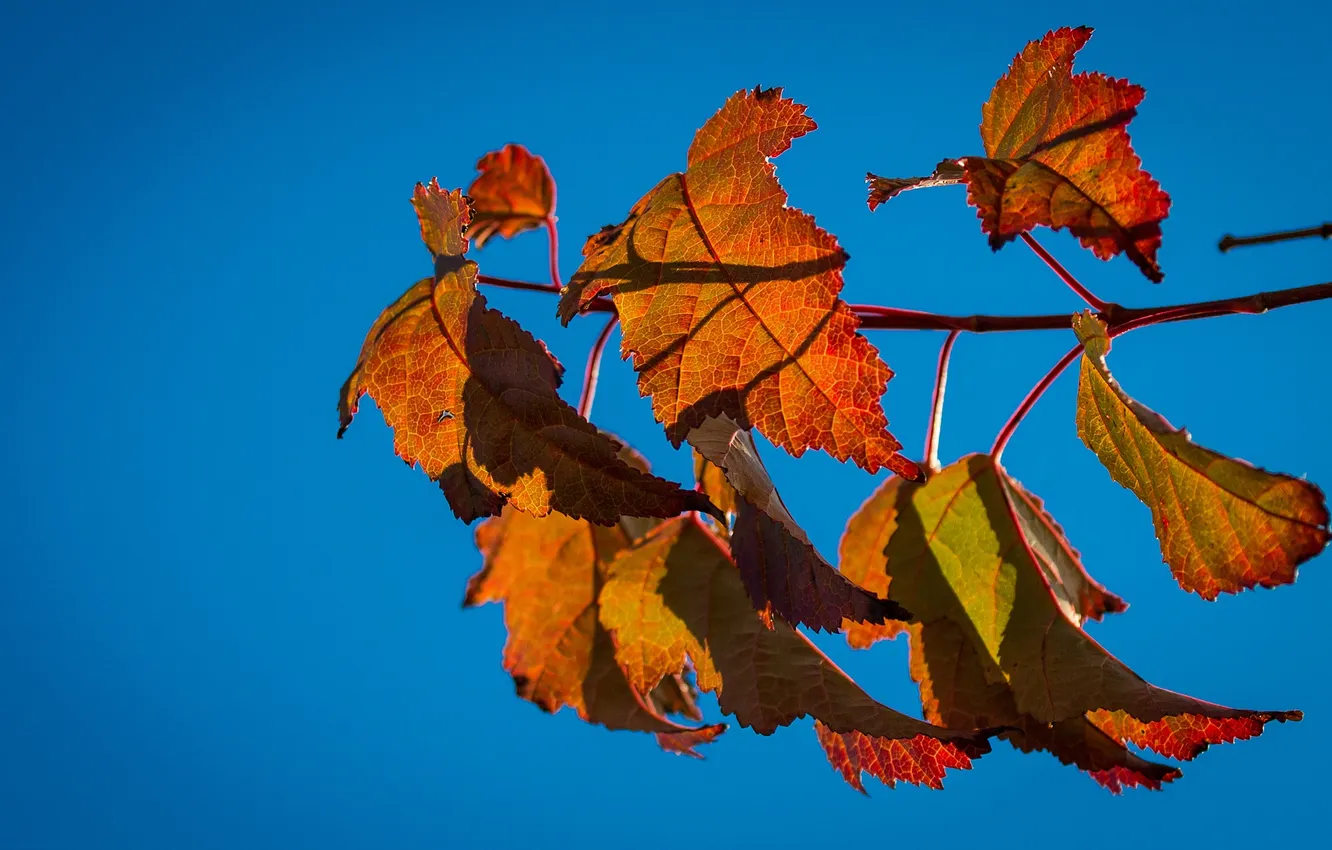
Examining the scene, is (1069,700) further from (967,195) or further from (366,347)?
(366,347)

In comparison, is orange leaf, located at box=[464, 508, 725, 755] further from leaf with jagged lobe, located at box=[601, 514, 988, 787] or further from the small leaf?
the small leaf

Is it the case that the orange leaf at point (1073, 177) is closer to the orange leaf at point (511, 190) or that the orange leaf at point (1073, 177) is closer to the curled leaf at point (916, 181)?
the curled leaf at point (916, 181)

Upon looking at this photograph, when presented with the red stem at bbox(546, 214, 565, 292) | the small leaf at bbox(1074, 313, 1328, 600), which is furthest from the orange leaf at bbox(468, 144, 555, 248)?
the small leaf at bbox(1074, 313, 1328, 600)

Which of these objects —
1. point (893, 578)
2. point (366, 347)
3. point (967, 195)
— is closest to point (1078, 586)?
point (893, 578)

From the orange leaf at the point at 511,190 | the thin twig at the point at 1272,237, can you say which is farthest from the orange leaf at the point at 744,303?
the orange leaf at the point at 511,190

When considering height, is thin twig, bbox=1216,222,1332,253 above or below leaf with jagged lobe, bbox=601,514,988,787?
above

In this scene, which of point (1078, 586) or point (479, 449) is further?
point (1078, 586)
